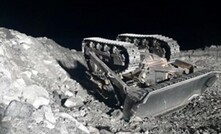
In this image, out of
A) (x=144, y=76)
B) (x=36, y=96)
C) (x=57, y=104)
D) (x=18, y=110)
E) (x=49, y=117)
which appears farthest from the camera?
(x=144, y=76)

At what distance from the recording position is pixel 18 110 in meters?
5.96

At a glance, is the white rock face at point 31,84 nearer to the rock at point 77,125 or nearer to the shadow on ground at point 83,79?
the rock at point 77,125

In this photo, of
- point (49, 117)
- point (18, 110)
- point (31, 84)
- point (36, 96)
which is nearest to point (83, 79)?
point (31, 84)

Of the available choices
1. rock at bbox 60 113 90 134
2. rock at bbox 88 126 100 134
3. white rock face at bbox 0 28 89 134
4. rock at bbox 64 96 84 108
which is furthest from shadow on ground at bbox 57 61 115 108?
rock at bbox 60 113 90 134

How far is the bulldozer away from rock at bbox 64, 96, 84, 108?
20.6 inches

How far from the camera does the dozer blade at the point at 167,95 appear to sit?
641 centimetres

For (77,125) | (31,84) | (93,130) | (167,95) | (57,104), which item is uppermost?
(31,84)

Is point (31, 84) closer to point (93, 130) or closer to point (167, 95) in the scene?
point (93, 130)

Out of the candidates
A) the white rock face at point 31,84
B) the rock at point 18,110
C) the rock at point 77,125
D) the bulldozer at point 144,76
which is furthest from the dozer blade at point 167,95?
the rock at point 18,110

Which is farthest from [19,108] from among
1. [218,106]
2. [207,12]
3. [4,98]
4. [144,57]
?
[207,12]

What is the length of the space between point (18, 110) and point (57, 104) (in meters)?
1.23

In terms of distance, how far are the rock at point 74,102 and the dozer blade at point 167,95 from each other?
3.79 ft

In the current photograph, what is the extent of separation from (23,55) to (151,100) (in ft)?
9.96

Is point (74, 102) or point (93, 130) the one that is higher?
point (74, 102)
